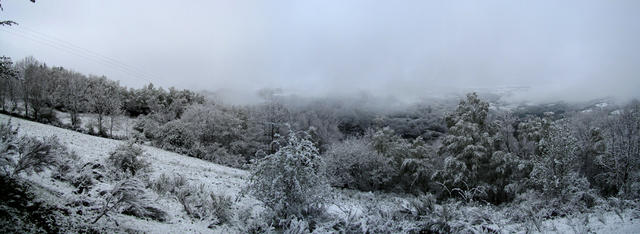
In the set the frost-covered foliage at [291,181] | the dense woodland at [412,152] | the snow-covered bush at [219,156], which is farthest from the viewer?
the snow-covered bush at [219,156]

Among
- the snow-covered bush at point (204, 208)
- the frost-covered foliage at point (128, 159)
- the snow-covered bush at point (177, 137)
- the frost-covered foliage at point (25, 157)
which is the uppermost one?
the frost-covered foliage at point (25, 157)

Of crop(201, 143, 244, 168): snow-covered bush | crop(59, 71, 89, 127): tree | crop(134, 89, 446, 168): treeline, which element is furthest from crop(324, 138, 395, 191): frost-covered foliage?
crop(59, 71, 89, 127): tree

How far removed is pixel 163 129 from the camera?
33.9 m

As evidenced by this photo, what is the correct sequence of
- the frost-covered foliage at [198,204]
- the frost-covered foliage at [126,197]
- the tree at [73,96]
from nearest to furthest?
the frost-covered foliage at [126,197] → the frost-covered foliage at [198,204] → the tree at [73,96]

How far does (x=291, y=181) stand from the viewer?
324 inches

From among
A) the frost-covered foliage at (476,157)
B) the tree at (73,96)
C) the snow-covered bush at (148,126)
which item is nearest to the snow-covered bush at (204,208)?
the frost-covered foliage at (476,157)

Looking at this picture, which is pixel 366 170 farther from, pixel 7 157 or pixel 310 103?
pixel 310 103

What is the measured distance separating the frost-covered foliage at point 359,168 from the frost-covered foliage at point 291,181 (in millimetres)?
20486

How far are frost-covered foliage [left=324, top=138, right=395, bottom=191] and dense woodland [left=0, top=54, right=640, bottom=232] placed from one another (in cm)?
10

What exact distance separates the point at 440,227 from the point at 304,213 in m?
3.32

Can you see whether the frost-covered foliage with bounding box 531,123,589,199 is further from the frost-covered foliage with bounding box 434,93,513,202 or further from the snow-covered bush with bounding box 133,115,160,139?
the snow-covered bush with bounding box 133,115,160,139

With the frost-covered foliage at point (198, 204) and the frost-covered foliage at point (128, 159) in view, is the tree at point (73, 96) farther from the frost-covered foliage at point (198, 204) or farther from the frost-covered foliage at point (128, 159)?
the frost-covered foliage at point (198, 204)

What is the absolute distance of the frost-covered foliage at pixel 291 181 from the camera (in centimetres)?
811

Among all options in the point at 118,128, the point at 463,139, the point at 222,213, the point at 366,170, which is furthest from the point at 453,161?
the point at 118,128
